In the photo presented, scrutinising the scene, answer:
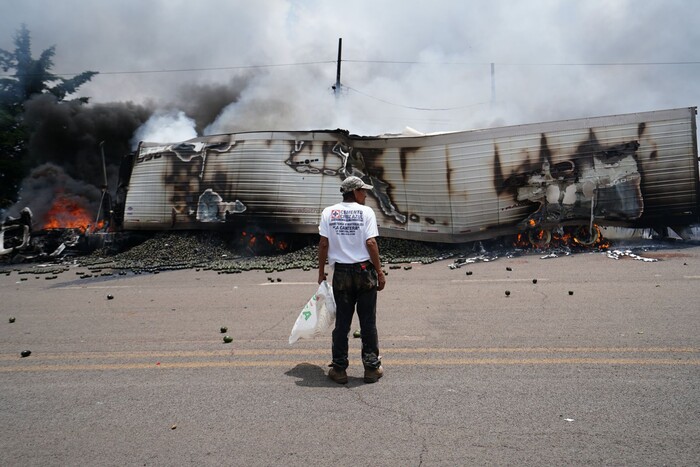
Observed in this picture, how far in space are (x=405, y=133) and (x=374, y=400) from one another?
1198 centimetres

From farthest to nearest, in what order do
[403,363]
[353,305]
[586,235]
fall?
[586,235]
[403,363]
[353,305]

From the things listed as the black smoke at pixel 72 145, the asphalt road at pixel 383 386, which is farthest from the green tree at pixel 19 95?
the asphalt road at pixel 383 386

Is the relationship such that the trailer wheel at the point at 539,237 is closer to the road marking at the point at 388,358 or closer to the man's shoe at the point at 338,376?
the road marking at the point at 388,358

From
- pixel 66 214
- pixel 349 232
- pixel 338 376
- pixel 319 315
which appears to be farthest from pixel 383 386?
pixel 66 214

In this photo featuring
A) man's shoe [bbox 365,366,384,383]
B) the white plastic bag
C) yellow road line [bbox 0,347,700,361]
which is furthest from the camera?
yellow road line [bbox 0,347,700,361]

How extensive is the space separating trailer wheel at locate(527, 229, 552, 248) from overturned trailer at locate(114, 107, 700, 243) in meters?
0.05

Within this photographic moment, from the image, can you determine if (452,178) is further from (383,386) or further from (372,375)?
(383,386)

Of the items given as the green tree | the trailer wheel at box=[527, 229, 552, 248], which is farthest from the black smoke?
the trailer wheel at box=[527, 229, 552, 248]

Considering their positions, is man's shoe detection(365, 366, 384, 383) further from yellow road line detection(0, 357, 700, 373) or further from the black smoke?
the black smoke

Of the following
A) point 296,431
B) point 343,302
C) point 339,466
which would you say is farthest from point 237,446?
point 343,302

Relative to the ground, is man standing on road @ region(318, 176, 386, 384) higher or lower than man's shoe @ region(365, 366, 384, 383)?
higher

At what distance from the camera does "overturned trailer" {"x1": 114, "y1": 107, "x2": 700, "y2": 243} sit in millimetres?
13297

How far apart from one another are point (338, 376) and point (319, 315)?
1.81 ft

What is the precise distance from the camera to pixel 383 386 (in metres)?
4.31
